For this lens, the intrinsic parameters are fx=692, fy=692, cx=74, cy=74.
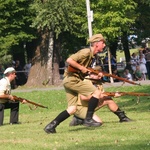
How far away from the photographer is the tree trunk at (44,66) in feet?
120

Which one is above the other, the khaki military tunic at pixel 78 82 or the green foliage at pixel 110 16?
the khaki military tunic at pixel 78 82

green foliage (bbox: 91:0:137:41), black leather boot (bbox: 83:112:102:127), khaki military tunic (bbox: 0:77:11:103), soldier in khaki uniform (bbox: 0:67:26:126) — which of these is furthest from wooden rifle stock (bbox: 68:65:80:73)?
green foliage (bbox: 91:0:137:41)

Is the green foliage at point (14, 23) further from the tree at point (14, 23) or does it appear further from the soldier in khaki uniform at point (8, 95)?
the soldier in khaki uniform at point (8, 95)

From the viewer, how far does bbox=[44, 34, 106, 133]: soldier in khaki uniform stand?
12.9 meters

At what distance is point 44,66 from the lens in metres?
37.1

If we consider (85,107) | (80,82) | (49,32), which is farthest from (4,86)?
(49,32)

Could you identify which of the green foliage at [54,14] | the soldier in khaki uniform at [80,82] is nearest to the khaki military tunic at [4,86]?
the soldier in khaki uniform at [80,82]

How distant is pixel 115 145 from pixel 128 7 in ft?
87.2

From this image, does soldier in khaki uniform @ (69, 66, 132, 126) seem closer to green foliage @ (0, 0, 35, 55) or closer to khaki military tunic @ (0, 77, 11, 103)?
khaki military tunic @ (0, 77, 11, 103)

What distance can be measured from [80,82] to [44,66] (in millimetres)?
23844

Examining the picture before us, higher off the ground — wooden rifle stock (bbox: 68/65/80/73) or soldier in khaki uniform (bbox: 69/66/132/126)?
wooden rifle stock (bbox: 68/65/80/73)

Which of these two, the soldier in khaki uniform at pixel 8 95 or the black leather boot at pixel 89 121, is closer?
the black leather boot at pixel 89 121

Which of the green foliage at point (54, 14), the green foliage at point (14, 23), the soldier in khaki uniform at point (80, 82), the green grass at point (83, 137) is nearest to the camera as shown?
the green grass at point (83, 137)

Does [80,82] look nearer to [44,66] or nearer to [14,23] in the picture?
[44,66]
